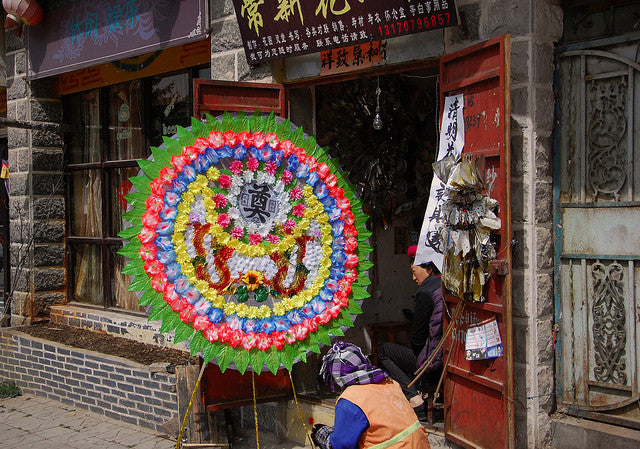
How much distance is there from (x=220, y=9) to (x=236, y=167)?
2.15 meters

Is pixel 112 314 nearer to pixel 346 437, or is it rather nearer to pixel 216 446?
pixel 216 446

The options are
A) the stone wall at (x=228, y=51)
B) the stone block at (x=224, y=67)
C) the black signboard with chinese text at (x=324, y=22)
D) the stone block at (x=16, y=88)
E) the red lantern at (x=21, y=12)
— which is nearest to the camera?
the black signboard with chinese text at (x=324, y=22)

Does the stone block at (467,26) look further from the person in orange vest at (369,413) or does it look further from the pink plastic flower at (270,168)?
the person in orange vest at (369,413)

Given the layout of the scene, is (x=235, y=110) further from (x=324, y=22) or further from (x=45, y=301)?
(x=45, y=301)

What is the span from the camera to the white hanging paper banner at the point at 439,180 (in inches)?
169

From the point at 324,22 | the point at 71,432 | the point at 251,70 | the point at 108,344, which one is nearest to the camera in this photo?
the point at 324,22

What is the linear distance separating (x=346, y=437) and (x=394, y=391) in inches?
13.6

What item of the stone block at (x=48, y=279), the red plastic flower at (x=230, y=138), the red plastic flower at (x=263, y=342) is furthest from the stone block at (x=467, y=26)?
the stone block at (x=48, y=279)

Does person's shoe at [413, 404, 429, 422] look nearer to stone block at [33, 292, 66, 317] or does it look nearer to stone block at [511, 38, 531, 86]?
stone block at [511, 38, 531, 86]

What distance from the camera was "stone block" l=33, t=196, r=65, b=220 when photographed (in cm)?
761

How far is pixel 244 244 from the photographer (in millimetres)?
4086

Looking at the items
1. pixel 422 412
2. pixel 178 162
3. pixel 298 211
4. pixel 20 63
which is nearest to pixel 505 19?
pixel 298 211

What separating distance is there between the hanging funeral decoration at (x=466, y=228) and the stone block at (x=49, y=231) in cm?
529

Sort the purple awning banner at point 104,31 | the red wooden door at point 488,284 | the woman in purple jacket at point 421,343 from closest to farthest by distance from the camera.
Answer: the red wooden door at point 488,284
the woman in purple jacket at point 421,343
the purple awning banner at point 104,31
